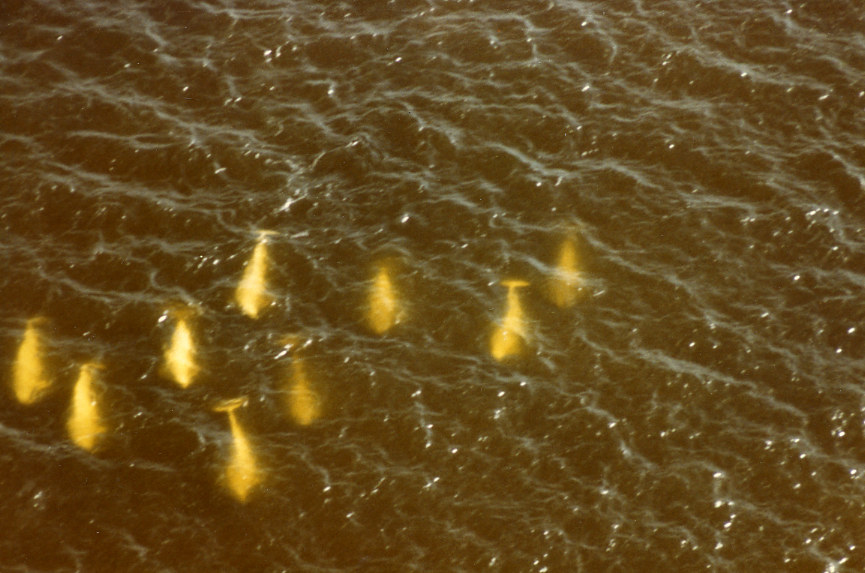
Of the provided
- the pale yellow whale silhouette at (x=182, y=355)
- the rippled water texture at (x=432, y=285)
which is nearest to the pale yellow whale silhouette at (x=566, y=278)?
the rippled water texture at (x=432, y=285)

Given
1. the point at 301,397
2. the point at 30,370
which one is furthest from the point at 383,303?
the point at 30,370

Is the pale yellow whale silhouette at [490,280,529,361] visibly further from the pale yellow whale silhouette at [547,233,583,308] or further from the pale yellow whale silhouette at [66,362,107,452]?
the pale yellow whale silhouette at [66,362,107,452]

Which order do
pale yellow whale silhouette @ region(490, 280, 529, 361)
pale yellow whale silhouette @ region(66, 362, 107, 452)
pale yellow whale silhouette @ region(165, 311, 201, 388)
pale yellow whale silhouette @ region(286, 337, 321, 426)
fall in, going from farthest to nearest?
pale yellow whale silhouette @ region(490, 280, 529, 361), pale yellow whale silhouette @ region(165, 311, 201, 388), pale yellow whale silhouette @ region(286, 337, 321, 426), pale yellow whale silhouette @ region(66, 362, 107, 452)

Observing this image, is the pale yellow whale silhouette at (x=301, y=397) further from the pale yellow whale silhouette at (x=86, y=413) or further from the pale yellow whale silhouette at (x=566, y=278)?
the pale yellow whale silhouette at (x=566, y=278)

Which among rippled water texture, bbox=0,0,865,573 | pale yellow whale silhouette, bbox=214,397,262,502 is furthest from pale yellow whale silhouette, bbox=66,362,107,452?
pale yellow whale silhouette, bbox=214,397,262,502

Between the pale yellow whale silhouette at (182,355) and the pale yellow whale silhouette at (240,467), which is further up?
the pale yellow whale silhouette at (182,355)

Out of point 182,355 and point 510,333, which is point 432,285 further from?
point 182,355

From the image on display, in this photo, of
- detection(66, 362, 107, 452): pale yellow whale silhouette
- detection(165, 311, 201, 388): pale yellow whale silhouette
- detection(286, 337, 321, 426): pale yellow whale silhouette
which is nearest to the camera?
detection(66, 362, 107, 452): pale yellow whale silhouette
